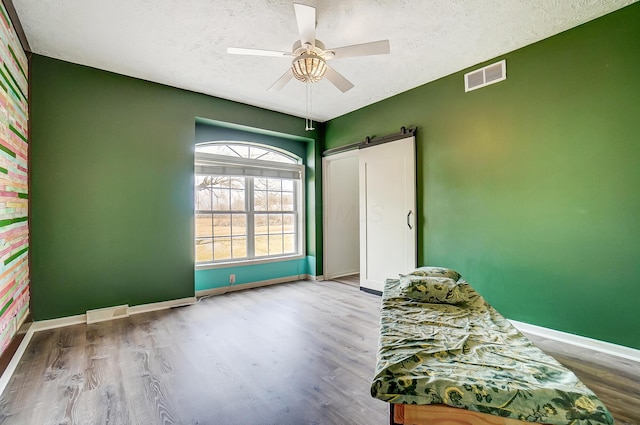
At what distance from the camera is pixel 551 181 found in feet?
8.95

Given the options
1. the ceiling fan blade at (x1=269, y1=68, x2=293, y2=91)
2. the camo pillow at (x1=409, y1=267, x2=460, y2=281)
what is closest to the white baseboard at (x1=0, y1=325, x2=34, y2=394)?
the ceiling fan blade at (x1=269, y1=68, x2=293, y2=91)

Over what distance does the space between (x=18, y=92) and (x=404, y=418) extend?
3.82m

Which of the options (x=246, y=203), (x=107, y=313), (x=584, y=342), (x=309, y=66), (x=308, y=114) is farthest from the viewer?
(x=308, y=114)

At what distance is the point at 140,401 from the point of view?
5.97 feet

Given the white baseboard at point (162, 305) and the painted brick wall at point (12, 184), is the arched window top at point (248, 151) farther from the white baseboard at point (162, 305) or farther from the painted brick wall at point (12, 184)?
the white baseboard at point (162, 305)

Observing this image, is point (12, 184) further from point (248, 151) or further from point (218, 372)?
point (248, 151)

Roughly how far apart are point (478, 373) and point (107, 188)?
3.87 meters

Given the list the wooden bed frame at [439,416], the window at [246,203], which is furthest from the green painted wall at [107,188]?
the wooden bed frame at [439,416]

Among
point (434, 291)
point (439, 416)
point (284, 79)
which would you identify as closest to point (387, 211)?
point (434, 291)

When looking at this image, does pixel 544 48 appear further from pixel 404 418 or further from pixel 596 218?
pixel 404 418

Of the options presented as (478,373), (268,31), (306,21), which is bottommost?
(478,373)

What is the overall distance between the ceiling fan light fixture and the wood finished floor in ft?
7.47

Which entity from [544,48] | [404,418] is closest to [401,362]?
[404,418]

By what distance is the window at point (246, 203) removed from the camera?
4.32 meters
